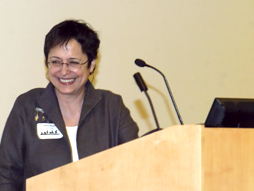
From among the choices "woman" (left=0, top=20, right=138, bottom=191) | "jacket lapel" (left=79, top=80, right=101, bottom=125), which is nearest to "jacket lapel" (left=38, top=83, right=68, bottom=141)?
"woman" (left=0, top=20, right=138, bottom=191)

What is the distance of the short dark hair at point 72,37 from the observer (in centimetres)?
219

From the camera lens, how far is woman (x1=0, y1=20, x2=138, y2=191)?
207 cm

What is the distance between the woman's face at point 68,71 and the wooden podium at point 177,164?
1020 millimetres

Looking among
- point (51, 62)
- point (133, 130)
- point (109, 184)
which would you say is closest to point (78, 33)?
point (51, 62)

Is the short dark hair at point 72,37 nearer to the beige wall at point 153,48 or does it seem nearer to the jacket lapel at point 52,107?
the jacket lapel at point 52,107

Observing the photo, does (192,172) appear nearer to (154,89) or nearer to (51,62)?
(51,62)

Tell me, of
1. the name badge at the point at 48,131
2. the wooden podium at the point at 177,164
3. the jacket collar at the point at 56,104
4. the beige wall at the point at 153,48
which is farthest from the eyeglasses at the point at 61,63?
the wooden podium at the point at 177,164

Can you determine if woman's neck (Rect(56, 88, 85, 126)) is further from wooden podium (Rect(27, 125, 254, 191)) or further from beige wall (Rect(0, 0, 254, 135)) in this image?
wooden podium (Rect(27, 125, 254, 191))

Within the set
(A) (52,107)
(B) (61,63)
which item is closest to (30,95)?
(A) (52,107)

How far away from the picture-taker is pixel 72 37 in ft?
7.27

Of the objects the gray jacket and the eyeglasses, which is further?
the eyeglasses

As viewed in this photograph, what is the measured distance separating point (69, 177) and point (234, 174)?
531 millimetres

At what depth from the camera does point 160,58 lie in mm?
3113

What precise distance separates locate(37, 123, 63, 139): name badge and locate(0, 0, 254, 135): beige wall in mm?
542
